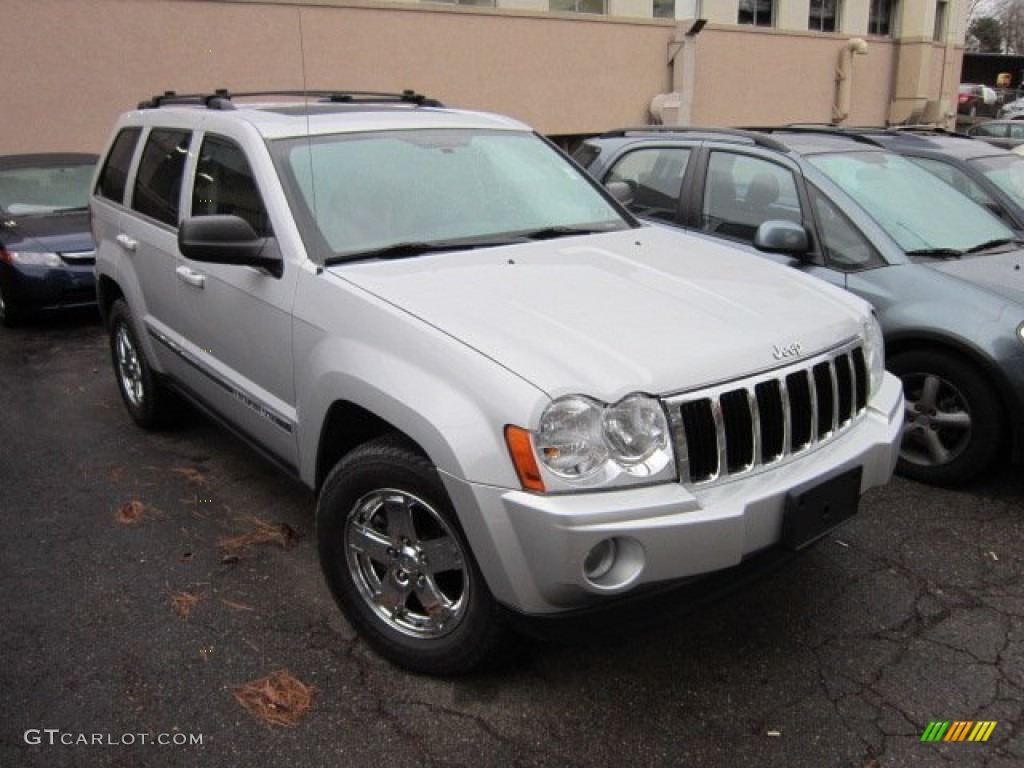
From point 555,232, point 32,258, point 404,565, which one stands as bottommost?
point 404,565

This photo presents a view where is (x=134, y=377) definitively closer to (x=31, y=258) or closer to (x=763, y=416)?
(x=31, y=258)

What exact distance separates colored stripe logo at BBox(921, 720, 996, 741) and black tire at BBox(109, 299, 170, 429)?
13.1 feet

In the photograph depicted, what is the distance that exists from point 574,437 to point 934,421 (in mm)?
2677

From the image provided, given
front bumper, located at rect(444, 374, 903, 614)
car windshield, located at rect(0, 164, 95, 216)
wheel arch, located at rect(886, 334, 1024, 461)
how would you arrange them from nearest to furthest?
front bumper, located at rect(444, 374, 903, 614)
wheel arch, located at rect(886, 334, 1024, 461)
car windshield, located at rect(0, 164, 95, 216)

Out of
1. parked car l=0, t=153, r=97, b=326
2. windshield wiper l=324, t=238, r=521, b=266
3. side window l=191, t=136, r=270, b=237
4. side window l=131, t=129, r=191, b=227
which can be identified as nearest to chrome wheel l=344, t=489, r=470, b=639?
windshield wiper l=324, t=238, r=521, b=266

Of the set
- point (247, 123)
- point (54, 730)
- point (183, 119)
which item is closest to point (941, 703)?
point (54, 730)

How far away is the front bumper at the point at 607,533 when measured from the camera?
2.32 meters

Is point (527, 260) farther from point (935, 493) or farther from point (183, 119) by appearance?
point (935, 493)

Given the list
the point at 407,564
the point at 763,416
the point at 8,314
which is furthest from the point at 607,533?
the point at 8,314

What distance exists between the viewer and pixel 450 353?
2586 mm

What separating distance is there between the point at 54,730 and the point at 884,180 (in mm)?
4903

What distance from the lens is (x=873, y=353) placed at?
322 centimetres

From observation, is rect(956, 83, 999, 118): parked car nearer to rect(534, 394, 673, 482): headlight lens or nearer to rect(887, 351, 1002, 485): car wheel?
rect(887, 351, 1002, 485): car wheel

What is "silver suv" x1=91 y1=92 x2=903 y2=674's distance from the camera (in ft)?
7.88
